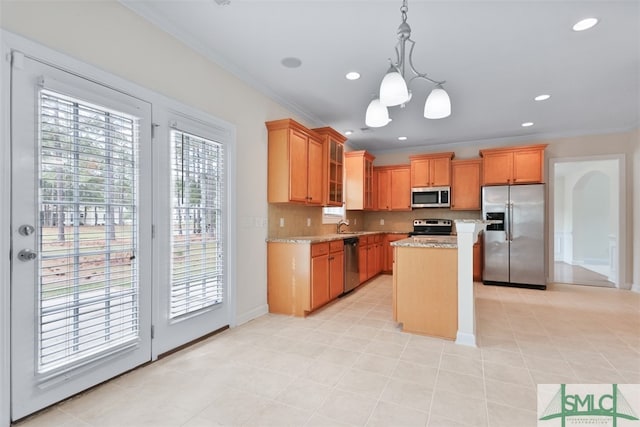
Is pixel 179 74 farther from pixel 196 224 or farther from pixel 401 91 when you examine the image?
pixel 401 91

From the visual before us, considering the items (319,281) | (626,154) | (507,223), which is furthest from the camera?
(507,223)

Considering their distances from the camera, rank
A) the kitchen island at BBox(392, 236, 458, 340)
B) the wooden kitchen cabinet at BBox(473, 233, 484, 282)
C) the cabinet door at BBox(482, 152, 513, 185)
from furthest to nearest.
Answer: the wooden kitchen cabinet at BBox(473, 233, 484, 282) → the cabinet door at BBox(482, 152, 513, 185) → the kitchen island at BBox(392, 236, 458, 340)

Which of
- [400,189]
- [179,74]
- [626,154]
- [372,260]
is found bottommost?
[372,260]

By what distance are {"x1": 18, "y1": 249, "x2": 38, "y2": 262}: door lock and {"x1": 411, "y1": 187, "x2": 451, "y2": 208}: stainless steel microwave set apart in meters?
5.78

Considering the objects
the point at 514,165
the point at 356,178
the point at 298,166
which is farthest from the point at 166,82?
the point at 514,165

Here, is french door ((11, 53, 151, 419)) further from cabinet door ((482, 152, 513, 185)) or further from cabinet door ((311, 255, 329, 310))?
cabinet door ((482, 152, 513, 185))

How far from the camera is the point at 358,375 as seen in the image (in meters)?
2.21

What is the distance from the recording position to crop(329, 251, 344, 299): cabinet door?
13.2 feet

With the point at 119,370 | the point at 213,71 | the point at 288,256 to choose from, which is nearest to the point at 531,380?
the point at 288,256

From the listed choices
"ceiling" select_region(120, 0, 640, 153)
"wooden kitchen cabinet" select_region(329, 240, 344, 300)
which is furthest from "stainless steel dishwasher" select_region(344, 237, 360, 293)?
"ceiling" select_region(120, 0, 640, 153)

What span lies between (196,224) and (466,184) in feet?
16.6

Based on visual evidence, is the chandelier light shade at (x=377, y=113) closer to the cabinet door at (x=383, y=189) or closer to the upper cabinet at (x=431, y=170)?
the upper cabinet at (x=431, y=170)

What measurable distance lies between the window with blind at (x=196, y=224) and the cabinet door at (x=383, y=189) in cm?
433

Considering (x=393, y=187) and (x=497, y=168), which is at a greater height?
(x=497, y=168)
